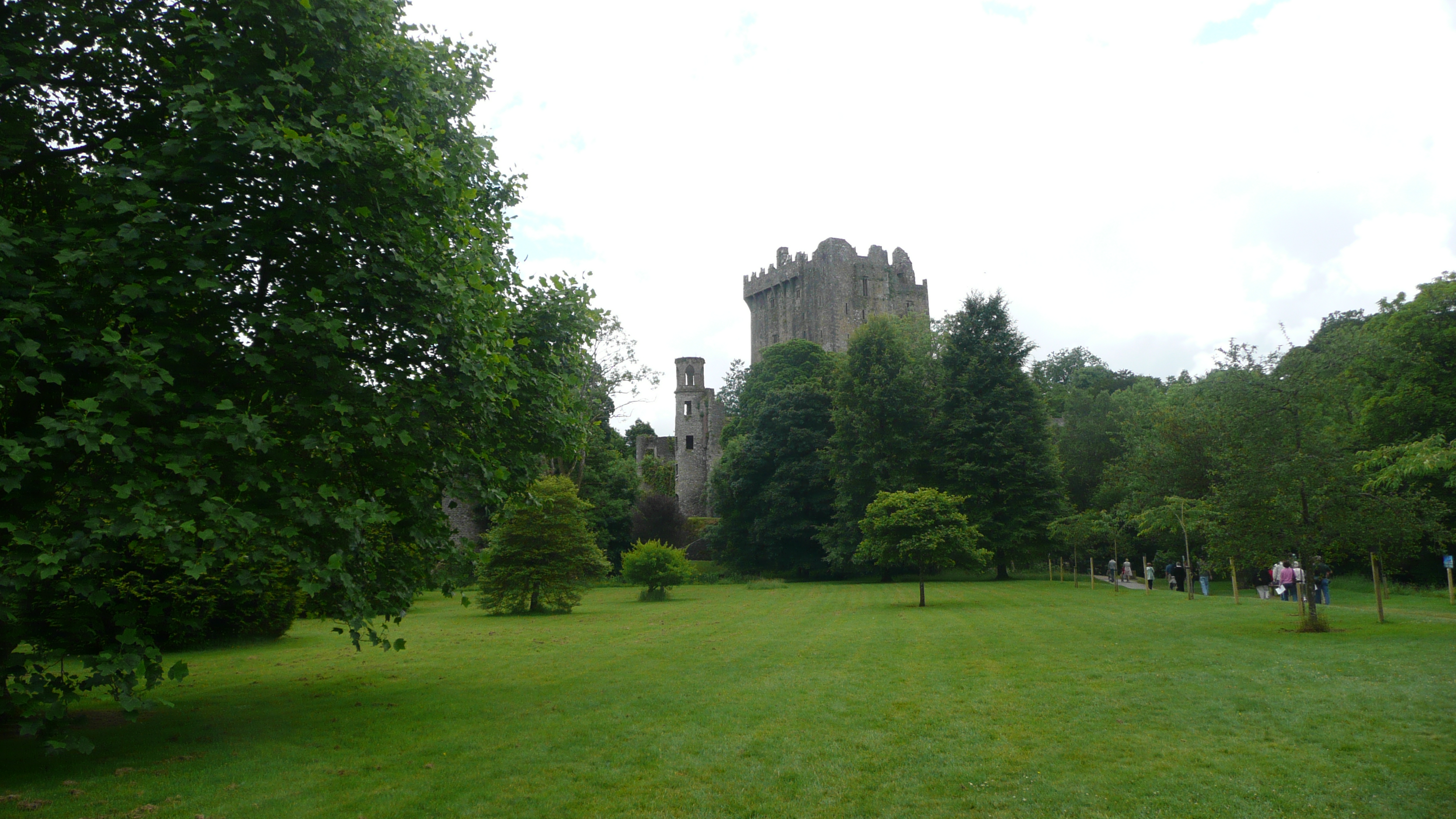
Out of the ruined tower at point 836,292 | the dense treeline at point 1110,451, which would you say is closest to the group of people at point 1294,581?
the dense treeline at point 1110,451

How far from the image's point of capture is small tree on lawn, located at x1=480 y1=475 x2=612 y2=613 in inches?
967

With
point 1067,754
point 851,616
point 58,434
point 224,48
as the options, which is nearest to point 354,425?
point 58,434

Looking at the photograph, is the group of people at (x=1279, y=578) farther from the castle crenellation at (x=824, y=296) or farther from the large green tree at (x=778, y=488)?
the castle crenellation at (x=824, y=296)

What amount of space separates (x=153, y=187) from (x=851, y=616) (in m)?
17.6

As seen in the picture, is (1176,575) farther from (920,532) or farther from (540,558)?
(540,558)

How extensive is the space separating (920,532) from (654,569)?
10.1 metres

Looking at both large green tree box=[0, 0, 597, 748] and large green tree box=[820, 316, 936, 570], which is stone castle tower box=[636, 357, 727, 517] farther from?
large green tree box=[0, 0, 597, 748]

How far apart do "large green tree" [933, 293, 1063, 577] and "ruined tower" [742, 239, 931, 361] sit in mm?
28906

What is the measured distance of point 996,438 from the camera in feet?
122

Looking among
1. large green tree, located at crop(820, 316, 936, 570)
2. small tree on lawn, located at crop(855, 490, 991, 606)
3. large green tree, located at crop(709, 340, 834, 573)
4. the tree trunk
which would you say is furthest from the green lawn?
large green tree, located at crop(709, 340, 834, 573)

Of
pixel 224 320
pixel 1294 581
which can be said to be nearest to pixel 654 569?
pixel 1294 581

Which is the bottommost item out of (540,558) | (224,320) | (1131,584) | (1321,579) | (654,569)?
(1131,584)

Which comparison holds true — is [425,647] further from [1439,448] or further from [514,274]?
[1439,448]

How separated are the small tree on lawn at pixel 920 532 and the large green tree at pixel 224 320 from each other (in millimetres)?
17852
